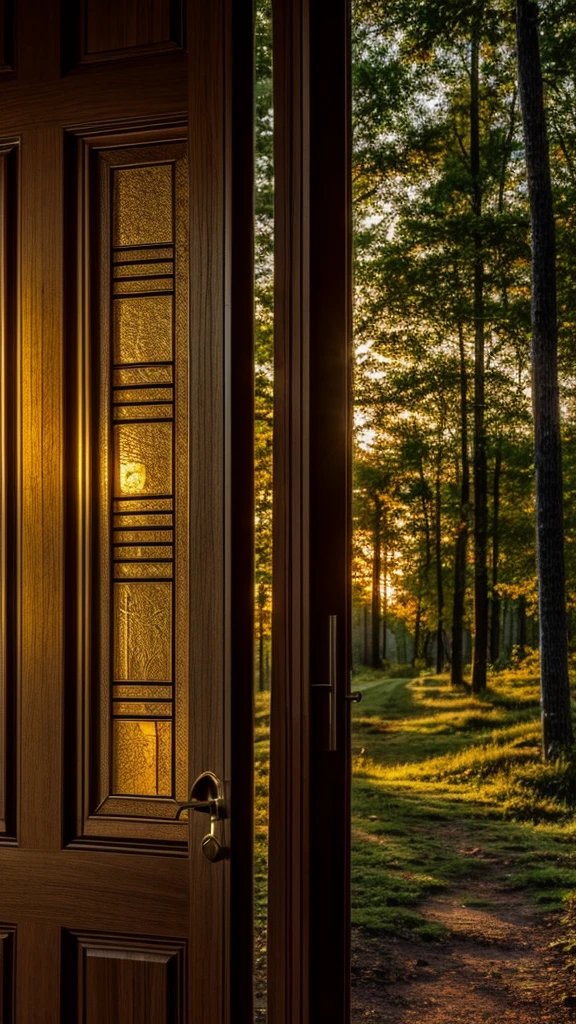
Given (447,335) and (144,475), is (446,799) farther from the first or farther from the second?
(144,475)

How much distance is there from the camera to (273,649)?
1.54 meters

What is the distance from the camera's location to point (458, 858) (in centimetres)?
437

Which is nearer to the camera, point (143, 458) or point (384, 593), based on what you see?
point (143, 458)

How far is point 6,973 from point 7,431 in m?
0.87

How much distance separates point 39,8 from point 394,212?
10.2ft

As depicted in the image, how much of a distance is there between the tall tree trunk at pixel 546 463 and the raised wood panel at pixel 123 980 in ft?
9.97

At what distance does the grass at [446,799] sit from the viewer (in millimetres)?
4277

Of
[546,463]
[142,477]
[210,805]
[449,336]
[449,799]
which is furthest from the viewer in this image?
[449,336]

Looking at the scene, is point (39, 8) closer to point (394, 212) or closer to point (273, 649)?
point (273, 649)

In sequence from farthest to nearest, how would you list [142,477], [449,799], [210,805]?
1. [449,799]
2. [142,477]
3. [210,805]

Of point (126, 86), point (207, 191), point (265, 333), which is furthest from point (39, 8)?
point (265, 333)

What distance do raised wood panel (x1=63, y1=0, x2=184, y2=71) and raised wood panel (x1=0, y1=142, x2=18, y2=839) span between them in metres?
0.20

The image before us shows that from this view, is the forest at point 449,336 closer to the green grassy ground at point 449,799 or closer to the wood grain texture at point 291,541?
the green grassy ground at point 449,799

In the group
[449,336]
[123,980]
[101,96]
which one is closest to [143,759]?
[123,980]
